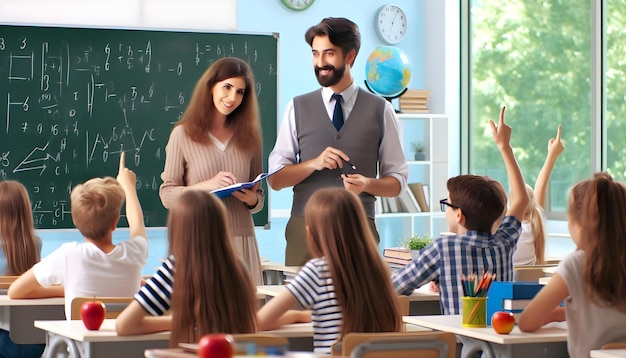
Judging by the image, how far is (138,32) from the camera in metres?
6.62

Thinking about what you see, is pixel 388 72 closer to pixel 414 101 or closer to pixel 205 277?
pixel 414 101

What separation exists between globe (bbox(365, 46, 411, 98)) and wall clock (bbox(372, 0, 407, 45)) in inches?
25.4

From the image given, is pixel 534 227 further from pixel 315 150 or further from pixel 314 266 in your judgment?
pixel 314 266

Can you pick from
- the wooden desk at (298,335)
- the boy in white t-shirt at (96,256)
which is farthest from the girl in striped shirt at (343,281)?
the boy in white t-shirt at (96,256)

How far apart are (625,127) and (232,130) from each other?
4230 mm

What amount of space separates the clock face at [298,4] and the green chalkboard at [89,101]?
4.08 feet

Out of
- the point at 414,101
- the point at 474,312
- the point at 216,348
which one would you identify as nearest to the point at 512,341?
the point at 474,312

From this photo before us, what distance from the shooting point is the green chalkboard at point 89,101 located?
6.33 meters

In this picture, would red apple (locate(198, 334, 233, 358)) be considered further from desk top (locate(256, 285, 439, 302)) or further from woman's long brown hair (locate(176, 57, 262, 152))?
woman's long brown hair (locate(176, 57, 262, 152))

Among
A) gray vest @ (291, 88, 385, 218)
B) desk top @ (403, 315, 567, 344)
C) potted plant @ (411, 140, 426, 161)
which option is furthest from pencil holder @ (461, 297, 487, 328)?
potted plant @ (411, 140, 426, 161)

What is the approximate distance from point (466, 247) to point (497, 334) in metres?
0.53

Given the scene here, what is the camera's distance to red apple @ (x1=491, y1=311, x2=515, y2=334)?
3105 millimetres

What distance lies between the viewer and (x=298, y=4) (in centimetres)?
805

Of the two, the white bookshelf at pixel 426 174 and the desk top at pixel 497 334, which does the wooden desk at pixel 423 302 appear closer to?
the desk top at pixel 497 334
